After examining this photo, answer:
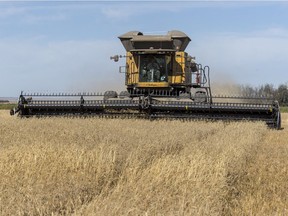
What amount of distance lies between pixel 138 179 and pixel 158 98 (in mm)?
8500

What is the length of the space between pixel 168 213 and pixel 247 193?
1392 mm

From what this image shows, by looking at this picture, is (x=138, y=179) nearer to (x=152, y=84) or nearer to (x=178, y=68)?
(x=152, y=84)

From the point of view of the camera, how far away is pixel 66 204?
310 cm

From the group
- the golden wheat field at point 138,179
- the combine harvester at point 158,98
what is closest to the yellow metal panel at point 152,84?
the combine harvester at point 158,98

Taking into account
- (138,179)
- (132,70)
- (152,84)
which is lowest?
(138,179)

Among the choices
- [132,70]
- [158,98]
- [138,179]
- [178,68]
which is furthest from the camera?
[132,70]

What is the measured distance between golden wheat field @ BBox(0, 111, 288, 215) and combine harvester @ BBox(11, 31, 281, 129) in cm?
498

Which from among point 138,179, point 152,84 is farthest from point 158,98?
point 138,179

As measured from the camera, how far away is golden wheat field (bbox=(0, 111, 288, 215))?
10.0ft

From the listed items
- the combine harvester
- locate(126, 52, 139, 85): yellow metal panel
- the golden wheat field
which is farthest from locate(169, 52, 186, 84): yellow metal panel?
the golden wheat field

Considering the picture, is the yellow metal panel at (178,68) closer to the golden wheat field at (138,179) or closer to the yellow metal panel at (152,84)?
the yellow metal panel at (152,84)

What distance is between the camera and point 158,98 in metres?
12.5

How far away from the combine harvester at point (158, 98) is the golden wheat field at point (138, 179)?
4.98 metres

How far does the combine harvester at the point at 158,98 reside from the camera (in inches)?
447
